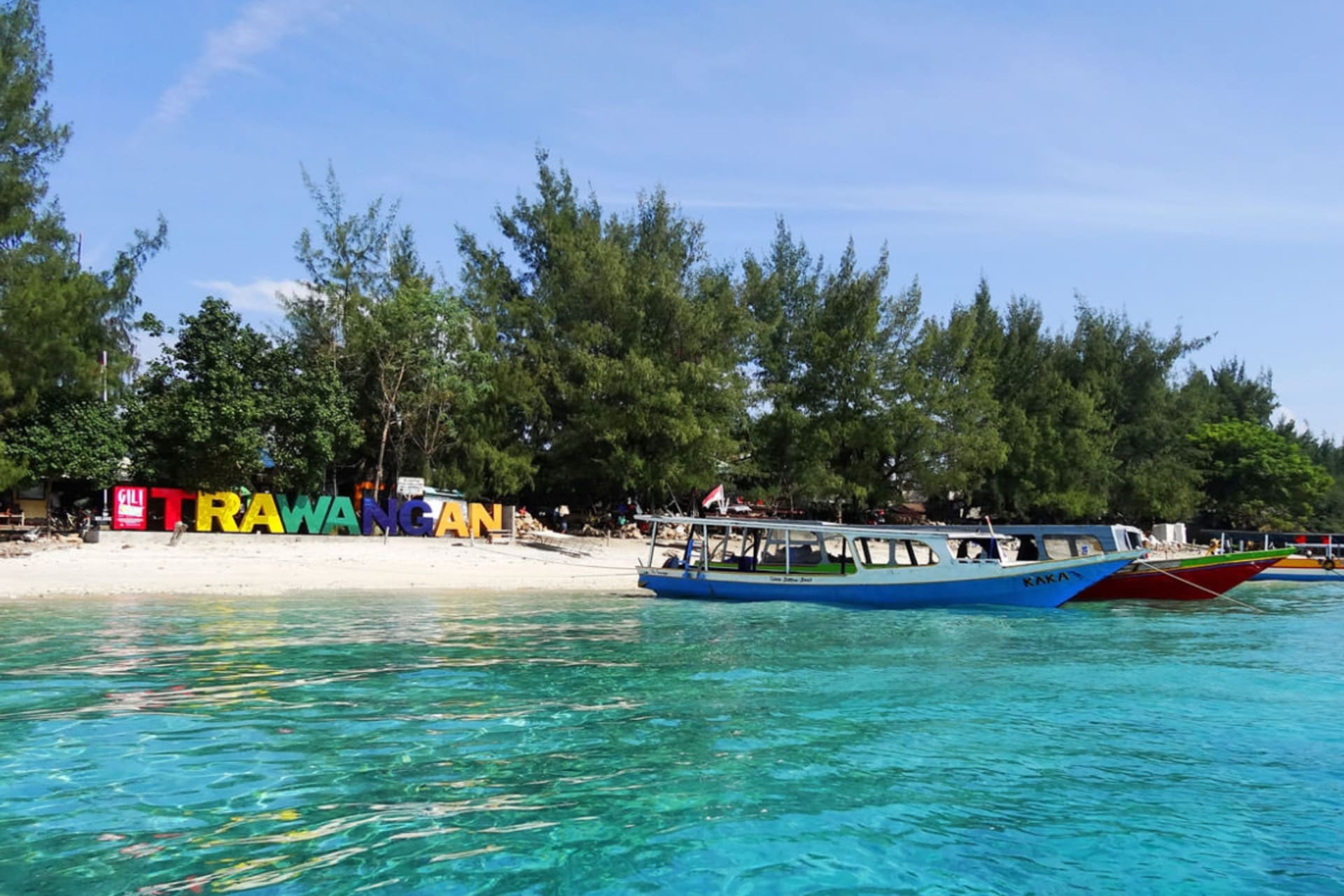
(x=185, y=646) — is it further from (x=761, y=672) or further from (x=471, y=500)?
(x=471, y=500)

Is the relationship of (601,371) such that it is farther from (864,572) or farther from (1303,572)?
(1303,572)

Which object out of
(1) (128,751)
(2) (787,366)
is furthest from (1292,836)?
(2) (787,366)

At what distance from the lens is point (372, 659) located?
14.2m

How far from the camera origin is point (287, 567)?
27312mm

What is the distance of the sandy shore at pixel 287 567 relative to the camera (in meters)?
23.7

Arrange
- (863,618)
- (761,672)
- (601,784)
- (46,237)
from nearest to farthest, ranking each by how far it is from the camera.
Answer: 1. (601,784)
2. (761,672)
3. (863,618)
4. (46,237)

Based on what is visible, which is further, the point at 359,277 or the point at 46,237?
the point at 359,277

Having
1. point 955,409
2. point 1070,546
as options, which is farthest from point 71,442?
Answer: point 955,409

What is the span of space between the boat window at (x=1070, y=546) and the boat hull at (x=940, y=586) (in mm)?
1804

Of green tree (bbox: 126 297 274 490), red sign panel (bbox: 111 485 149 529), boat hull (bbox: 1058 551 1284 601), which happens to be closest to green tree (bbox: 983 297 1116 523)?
boat hull (bbox: 1058 551 1284 601)

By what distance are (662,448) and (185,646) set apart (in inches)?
1087

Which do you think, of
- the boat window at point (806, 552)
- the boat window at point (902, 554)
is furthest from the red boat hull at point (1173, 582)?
the boat window at point (806, 552)

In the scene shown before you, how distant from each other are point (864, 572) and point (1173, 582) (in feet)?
34.1

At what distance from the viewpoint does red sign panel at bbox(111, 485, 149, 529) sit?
3017 cm
